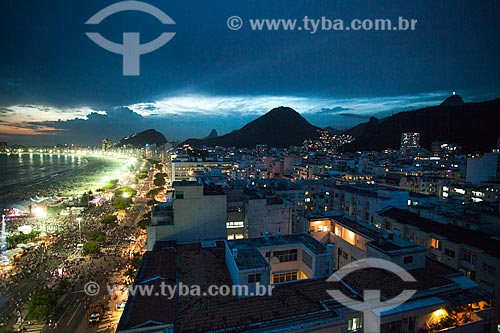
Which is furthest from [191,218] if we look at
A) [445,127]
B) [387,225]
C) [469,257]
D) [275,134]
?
[275,134]

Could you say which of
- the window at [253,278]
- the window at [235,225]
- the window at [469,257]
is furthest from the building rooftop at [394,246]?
the window at [235,225]

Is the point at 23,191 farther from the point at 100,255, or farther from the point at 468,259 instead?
the point at 468,259

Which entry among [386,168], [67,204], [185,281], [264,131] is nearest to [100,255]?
[185,281]

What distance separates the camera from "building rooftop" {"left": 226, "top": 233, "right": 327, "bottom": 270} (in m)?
12.7

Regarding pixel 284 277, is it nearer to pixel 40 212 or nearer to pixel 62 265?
pixel 62 265

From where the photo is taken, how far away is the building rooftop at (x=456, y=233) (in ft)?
53.5

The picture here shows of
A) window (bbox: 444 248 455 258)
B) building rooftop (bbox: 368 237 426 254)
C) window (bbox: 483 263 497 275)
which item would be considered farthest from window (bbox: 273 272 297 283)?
window (bbox: 483 263 497 275)

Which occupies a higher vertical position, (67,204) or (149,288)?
(149,288)

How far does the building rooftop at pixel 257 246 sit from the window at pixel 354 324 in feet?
13.4

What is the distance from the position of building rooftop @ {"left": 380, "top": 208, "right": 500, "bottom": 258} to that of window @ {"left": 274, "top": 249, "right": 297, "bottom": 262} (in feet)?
36.1

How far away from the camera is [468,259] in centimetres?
1680

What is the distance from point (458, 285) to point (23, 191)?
85.8 meters

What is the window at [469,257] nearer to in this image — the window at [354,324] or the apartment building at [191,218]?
the window at [354,324]

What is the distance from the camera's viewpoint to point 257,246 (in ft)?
50.2
